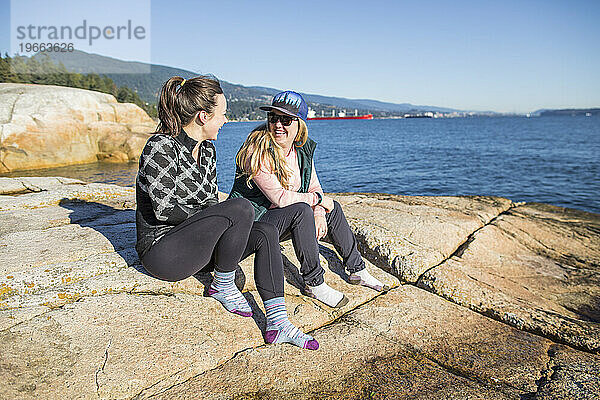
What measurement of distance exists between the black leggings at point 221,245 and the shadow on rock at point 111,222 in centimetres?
72

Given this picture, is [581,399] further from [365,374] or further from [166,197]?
[166,197]

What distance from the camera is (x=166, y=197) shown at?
2891 millimetres

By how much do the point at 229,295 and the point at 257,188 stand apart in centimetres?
98

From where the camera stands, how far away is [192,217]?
9.37 ft

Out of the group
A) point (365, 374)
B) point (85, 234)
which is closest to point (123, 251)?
point (85, 234)

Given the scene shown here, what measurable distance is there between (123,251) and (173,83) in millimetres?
1778

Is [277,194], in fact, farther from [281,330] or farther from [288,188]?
[281,330]

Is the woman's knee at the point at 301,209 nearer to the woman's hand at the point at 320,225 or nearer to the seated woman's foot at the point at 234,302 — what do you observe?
the woman's hand at the point at 320,225

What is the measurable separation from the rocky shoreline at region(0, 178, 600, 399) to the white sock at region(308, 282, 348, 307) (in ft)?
0.26

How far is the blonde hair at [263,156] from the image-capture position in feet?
11.3

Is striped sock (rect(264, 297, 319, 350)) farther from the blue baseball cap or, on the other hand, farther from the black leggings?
the blue baseball cap

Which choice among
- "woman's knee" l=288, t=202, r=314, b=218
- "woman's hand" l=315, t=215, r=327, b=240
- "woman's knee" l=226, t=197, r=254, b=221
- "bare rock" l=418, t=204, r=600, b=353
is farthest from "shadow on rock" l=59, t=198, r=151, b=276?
"bare rock" l=418, t=204, r=600, b=353

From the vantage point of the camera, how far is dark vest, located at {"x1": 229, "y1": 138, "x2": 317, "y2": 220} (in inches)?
141

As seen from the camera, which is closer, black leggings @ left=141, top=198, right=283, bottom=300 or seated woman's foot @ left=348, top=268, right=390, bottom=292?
black leggings @ left=141, top=198, right=283, bottom=300
